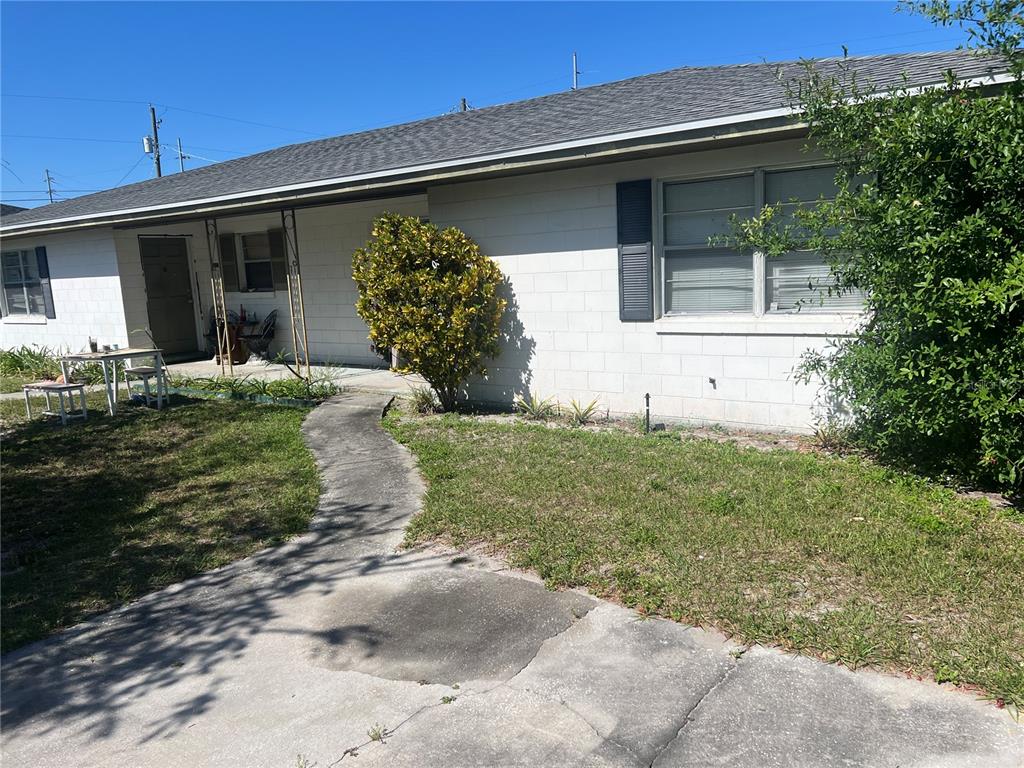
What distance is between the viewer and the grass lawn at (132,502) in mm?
4590

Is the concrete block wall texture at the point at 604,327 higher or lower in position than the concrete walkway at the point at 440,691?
higher

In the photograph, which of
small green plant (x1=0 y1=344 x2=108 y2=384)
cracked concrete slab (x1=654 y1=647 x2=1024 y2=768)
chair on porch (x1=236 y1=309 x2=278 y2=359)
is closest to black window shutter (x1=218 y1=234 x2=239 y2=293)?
chair on porch (x1=236 y1=309 x2=278 y2=359)

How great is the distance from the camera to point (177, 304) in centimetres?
1490

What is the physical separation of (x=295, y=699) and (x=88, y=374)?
11.4m

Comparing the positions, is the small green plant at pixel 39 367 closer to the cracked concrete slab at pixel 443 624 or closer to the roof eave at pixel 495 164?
the roof eave at pixel 495 164

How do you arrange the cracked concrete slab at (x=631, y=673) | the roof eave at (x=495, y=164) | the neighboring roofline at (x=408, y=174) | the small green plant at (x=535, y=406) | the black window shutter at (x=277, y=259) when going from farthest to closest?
the black window shutter at (x=277, y=259), the small green plant at (x=535, y=406), the roof eave at (x=495, y=164), the neighboring roofline at (x=408, y=174), the cracked concrete slab at (x=631, y=673)

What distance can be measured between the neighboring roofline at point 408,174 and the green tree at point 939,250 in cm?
40

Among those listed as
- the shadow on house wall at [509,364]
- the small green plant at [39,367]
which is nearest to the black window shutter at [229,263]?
the small green plant at [39,367]

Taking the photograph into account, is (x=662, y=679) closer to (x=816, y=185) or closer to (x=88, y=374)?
(x=816, y=185)

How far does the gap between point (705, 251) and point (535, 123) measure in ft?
9.96

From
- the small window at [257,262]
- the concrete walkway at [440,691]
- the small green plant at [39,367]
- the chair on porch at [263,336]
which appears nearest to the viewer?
the concrete walkway at [440,691]

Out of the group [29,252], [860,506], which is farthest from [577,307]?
[29,252]

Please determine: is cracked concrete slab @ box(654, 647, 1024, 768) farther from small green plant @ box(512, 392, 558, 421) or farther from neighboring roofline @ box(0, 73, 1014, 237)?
small green plant @ box(512, 392, 558, 421)

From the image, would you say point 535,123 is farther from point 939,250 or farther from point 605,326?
point 939,250
